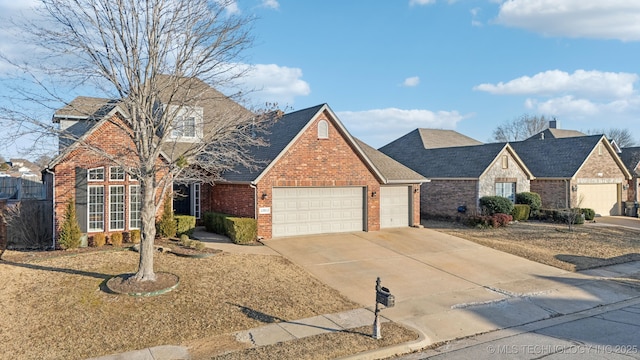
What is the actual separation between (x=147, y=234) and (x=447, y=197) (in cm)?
1946

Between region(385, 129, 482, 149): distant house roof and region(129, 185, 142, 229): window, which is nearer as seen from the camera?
region(129, 185, 142, 229): window

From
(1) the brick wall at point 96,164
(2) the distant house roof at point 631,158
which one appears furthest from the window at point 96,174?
(2) the distant house roof at point 631,158

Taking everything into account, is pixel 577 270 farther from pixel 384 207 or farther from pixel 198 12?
pixel 198 12

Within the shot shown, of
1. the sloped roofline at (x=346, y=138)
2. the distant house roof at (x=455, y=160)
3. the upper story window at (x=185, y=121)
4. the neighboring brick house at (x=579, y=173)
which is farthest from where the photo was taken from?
the neighboring brick house at (x=579, y=173)

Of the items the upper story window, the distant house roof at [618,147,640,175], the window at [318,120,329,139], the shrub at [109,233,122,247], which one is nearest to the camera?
the upper story window

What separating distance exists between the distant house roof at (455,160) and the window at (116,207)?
18240mm

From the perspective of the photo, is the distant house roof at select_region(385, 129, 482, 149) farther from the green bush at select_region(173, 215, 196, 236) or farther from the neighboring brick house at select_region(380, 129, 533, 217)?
the green bush at select_region(173, 215, 196, 236)

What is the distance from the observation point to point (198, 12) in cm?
1073

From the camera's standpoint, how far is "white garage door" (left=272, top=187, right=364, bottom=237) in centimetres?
1700

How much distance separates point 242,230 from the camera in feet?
50.4

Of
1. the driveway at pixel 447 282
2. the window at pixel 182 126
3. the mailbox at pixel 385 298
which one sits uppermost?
the window at pixel 182 126

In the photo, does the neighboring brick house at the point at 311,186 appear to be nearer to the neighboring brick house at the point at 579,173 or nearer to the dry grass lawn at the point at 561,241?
the dry grass lawn at the point at 561,241

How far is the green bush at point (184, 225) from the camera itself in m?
16.3

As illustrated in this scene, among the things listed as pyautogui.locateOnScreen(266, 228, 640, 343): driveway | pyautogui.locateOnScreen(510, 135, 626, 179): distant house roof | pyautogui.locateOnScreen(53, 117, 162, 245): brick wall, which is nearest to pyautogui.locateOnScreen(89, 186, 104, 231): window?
pyautogui.locateOnScreen(53, 117, 162, 245): brick wall
